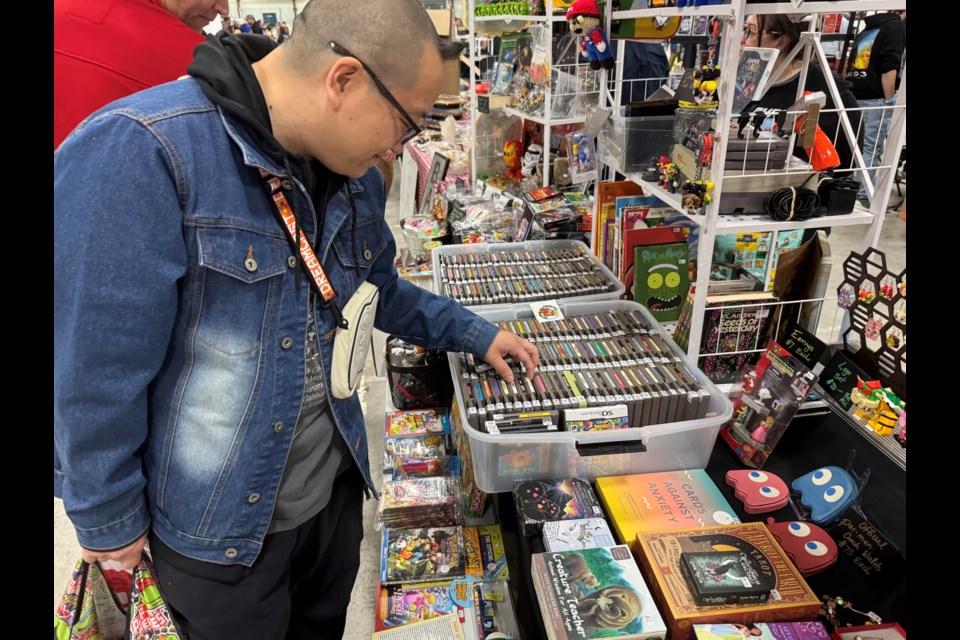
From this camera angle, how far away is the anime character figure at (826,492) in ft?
4.19

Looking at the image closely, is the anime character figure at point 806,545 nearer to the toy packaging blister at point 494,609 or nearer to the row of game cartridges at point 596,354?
the row of game cartridges at point 596,354

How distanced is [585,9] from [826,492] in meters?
1.78

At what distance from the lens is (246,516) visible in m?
1.11

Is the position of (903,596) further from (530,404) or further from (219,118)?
(219,118)

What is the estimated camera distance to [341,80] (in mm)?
939

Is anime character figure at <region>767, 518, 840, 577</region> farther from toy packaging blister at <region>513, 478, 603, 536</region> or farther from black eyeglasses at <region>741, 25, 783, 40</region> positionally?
black eyeglasses at <region>741, 25, 783, 40</region>

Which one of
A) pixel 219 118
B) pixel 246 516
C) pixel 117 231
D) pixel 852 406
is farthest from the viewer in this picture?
pixel 852 406

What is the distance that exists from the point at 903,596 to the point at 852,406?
1.46 feet

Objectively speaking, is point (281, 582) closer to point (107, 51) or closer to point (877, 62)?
point (107, 51)

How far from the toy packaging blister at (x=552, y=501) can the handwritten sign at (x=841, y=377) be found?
66cm

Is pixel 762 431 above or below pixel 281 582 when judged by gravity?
above

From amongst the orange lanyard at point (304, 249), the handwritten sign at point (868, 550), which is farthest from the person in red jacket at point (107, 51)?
the handwritten sign at point (868, 550)

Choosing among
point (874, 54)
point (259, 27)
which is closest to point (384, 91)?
point (874, 54)
